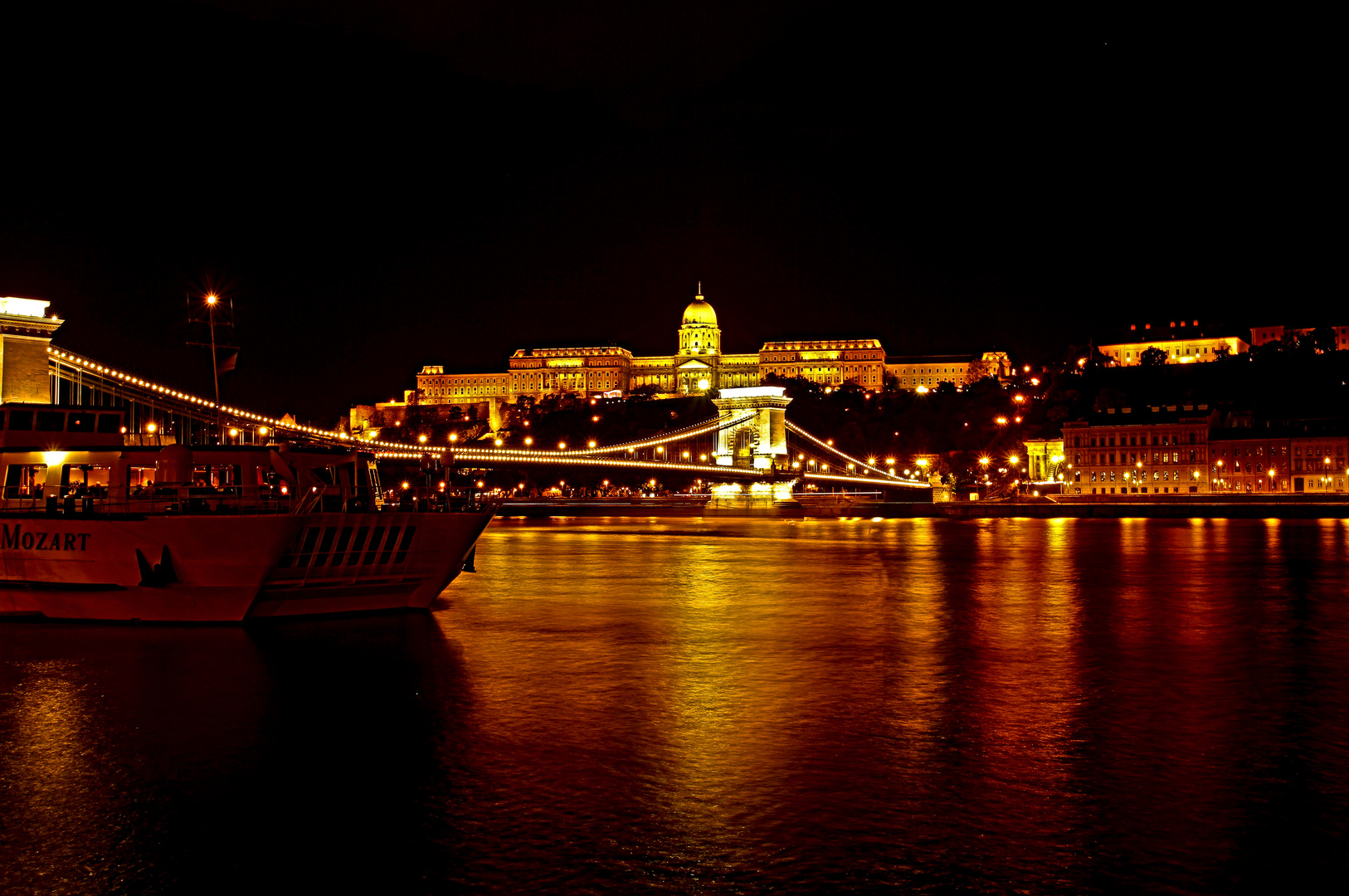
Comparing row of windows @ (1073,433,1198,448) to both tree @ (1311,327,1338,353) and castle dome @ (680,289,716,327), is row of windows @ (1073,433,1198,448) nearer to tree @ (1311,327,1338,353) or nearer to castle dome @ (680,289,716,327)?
tree @ (1311,327,1338,353)

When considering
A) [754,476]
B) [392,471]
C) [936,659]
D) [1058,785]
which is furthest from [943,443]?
[1058,785]

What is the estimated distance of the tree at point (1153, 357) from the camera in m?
109

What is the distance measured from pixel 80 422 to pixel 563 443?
6359cm

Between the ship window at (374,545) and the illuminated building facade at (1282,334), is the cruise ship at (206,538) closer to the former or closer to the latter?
the ship window at (374,545)

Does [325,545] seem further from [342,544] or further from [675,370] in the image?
[675,370]

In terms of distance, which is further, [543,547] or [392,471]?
[392,471]

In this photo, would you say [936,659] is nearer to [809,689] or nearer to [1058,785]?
[809,689]

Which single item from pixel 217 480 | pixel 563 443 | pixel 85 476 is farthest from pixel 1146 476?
pixel 85 476

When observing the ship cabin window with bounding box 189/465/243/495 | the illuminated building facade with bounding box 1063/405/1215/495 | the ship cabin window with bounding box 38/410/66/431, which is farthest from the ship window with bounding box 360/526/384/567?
the illuminated building facade with bounding box 1063/405/1215/495

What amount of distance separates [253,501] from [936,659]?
33.6 ft

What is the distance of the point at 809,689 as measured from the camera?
12.9 metres

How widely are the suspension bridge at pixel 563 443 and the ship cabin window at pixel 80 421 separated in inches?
82.1

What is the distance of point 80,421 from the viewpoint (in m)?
20.0

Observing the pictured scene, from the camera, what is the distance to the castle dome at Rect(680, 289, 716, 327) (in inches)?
5817
